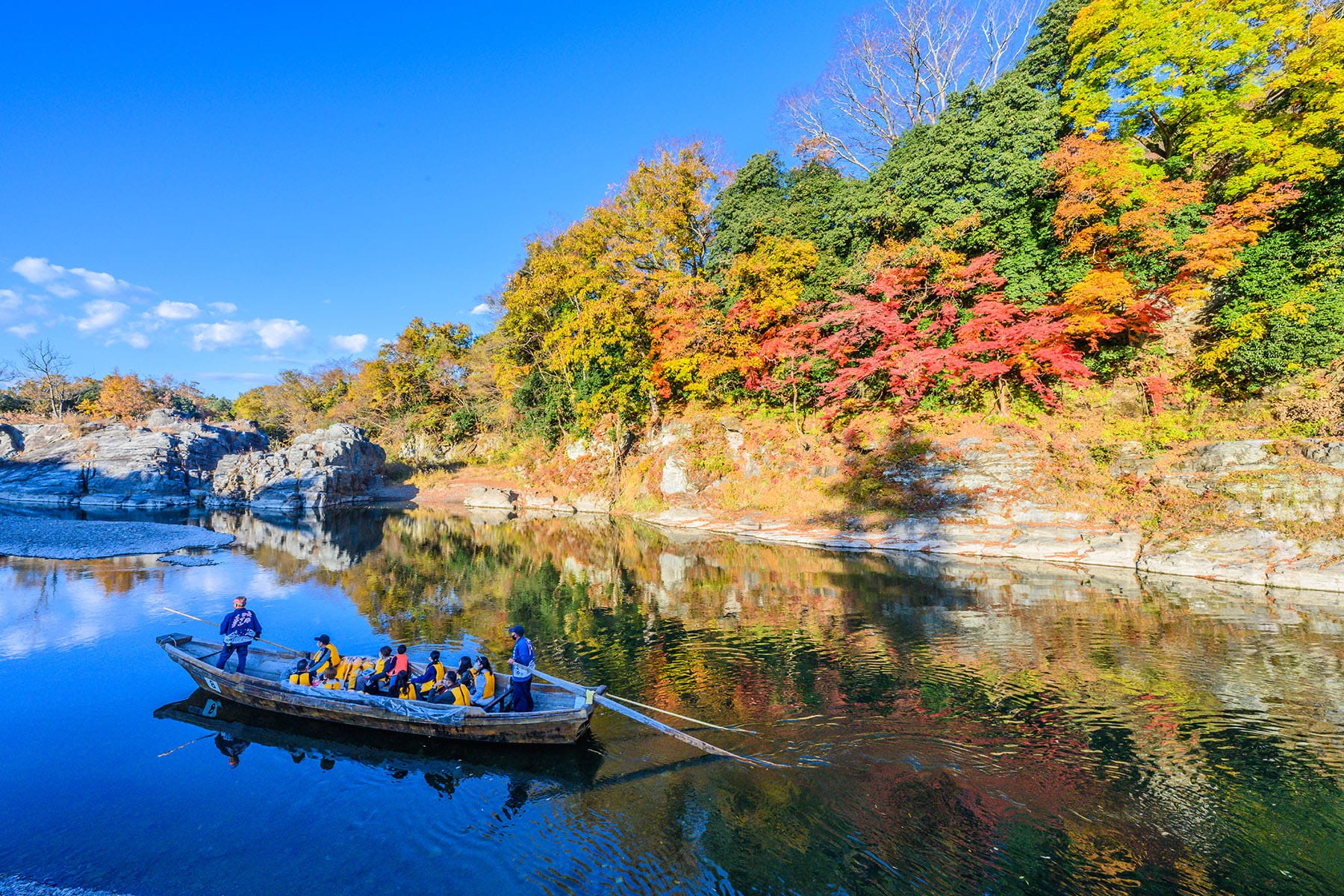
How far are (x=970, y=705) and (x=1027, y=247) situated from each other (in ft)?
73.7

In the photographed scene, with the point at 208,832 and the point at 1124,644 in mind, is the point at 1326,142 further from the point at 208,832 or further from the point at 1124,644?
the point at 208,832

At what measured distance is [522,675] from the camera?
29.2 ft

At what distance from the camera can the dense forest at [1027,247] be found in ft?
68.0

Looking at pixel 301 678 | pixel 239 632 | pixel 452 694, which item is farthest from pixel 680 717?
pixel 239 632

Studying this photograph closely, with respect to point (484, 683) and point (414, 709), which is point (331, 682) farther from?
point (484, 683)

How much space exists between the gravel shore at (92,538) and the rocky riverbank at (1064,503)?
22.9m

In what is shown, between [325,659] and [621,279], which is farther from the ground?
[621,279]

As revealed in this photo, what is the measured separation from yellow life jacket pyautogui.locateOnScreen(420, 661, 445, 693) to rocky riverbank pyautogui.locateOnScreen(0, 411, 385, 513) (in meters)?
39.0

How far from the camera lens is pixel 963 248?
26672mm

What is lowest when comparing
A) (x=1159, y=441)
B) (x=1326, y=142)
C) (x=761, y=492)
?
(x=761, y=492)

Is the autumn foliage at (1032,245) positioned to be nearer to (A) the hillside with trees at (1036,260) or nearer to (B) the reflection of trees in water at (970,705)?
(A) the hillside with trees at (1036,260)

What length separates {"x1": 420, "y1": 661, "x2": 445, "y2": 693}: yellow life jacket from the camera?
30.7 ft

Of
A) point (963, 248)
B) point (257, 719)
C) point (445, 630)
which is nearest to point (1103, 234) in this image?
point (963, 248)

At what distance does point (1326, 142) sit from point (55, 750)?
127ft
